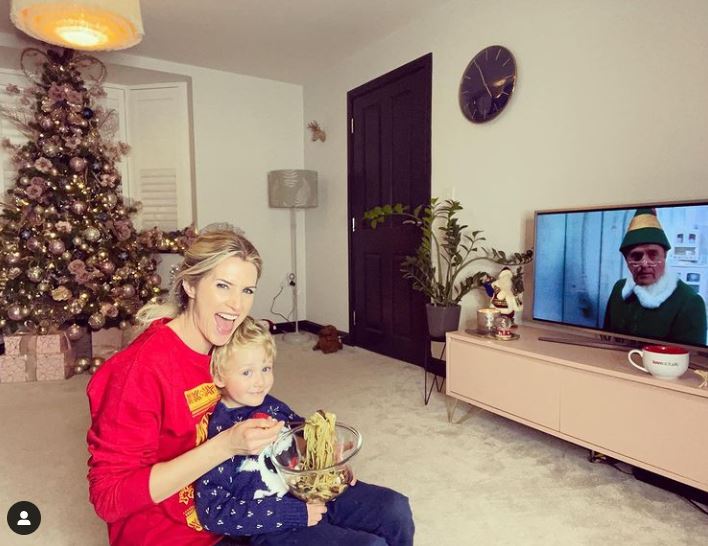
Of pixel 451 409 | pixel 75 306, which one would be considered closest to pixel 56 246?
pixel 75 306

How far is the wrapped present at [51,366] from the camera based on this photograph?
131 inches

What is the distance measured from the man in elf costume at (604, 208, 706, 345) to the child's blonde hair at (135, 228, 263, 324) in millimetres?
1555

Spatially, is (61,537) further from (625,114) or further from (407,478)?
(625,114)

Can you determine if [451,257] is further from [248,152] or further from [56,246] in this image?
[56,246]

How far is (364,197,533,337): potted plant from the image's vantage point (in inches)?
107

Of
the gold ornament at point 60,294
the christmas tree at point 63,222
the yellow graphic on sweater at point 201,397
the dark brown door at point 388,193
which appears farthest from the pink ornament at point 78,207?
the yellow graphic on sweater at point 201,397

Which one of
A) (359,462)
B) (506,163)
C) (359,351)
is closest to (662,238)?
(506,163)

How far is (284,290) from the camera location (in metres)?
4.83

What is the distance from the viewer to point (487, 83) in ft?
9.31

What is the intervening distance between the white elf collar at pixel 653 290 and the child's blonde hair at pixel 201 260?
5.12ft

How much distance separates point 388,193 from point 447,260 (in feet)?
2.81

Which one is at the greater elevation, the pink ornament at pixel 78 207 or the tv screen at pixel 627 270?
the pink ornament at pixel 78 207

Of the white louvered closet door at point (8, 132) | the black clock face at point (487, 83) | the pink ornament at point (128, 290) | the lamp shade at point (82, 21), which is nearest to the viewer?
the lamp shade at point (82, 21)

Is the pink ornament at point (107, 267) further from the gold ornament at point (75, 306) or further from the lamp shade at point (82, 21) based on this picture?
the lamp shade at point (82, 21)
